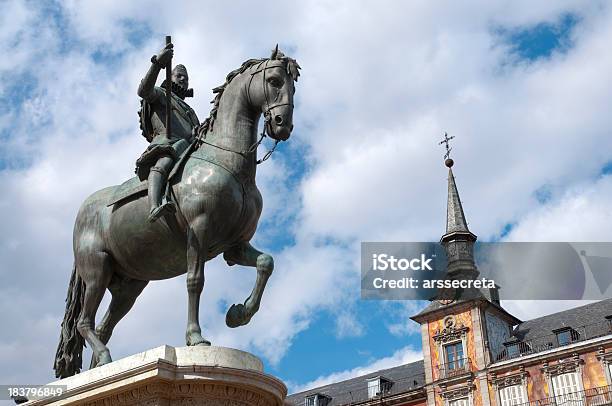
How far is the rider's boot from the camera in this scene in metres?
7.09

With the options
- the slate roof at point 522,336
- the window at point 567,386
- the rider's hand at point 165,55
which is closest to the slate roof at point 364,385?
the slate roof at point 522,336

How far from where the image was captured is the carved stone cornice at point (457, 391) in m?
48.4

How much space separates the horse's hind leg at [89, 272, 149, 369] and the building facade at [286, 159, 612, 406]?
134ft

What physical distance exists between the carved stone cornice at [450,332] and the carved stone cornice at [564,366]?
18.8 ft

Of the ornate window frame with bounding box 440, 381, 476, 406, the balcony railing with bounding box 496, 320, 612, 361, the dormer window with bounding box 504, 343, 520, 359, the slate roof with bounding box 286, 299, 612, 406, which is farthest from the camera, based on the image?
the dormer window with bounding box 504, 343, 520, 359

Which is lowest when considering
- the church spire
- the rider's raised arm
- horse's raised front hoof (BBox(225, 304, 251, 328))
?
horse's raised front hoof (BBox(225, 304, 251, 328))

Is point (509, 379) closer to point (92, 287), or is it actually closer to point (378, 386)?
point (378, 386)

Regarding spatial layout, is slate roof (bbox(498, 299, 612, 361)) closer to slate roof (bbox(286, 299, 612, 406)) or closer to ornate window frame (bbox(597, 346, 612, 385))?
slate roof (bbox(286, 299, 612, 406))

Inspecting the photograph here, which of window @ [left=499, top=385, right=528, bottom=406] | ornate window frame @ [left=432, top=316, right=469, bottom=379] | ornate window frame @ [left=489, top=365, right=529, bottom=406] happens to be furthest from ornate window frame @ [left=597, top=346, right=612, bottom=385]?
ornate window frame @ [left=432, top=316, right=469, bottom=379]

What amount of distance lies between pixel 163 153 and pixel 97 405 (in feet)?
7.97

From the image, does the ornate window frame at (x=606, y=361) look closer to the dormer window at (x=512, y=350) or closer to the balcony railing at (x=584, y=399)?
the balcony railing at (x=584, y=399)

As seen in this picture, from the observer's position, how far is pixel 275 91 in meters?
7.45

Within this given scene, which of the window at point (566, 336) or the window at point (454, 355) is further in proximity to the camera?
the window at point (454, 355)

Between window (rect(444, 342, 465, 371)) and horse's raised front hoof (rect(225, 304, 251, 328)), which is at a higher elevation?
window (rect(444, 342, 465, 371))
